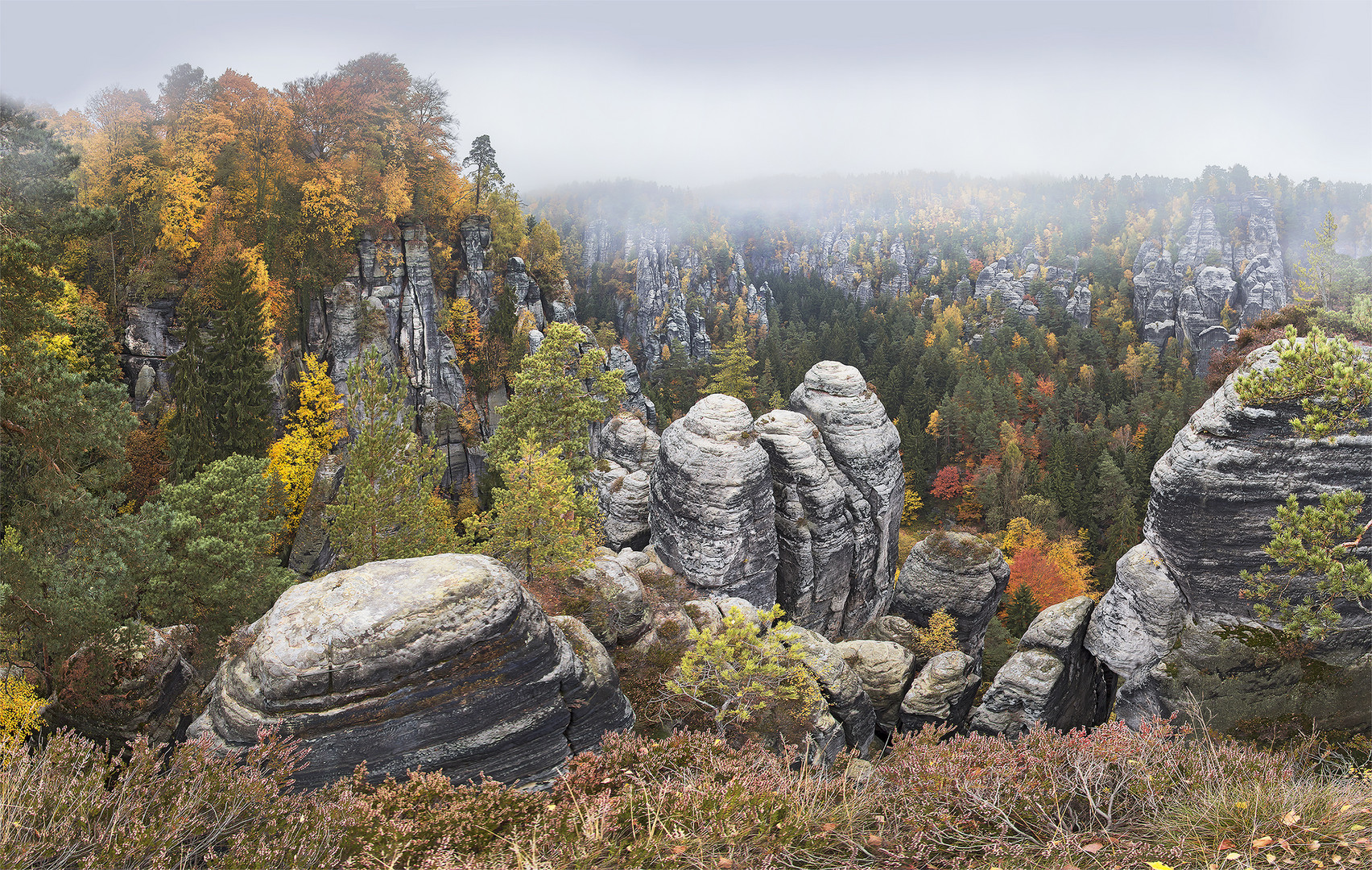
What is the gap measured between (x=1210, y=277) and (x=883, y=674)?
124279mm

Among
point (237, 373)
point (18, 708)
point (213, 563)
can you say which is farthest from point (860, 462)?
point (237, 373)

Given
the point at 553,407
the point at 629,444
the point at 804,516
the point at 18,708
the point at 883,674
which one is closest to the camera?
the point at 18,708

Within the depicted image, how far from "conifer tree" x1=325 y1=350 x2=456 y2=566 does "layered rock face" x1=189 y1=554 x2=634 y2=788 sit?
6.03 m

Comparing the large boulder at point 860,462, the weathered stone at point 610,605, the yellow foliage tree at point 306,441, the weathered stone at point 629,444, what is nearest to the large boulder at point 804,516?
the large boulder at point 860,462

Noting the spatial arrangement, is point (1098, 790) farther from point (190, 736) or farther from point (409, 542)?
point (409, 542)

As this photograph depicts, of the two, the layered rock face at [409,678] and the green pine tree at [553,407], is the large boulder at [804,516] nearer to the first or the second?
the green pine tree at [553,407]

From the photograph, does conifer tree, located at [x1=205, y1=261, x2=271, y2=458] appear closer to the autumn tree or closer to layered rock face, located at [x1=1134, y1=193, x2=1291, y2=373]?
the autumn tree

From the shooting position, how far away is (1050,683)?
74.2 ft

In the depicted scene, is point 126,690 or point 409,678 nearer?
point 409,678

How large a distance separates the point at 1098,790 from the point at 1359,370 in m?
8.81

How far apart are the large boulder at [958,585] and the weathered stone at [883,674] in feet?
19.3

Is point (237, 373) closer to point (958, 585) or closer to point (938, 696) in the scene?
point (938, 696)

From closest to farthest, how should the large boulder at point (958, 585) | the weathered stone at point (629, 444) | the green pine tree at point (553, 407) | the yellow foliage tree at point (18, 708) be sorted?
1. the yellow foliage tree at point (18, 708)
2. the green pine tree at point (553, 407)
3. the large boulder at point (958, 585)
4. the weathered stone at point (629, 444)

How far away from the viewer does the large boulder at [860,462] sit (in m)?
31.3
